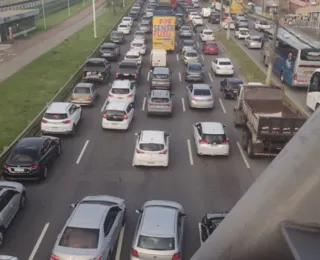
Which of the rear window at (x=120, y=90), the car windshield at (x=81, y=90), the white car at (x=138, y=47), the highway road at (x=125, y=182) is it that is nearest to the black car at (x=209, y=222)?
the highway road at (x=125, y=182)

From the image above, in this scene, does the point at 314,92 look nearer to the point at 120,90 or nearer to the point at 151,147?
the point at 120,90

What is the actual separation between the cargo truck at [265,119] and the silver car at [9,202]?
9879mm

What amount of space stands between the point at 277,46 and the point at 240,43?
1950 centimetres

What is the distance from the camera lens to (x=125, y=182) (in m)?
17.8

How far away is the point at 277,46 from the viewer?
122 ft

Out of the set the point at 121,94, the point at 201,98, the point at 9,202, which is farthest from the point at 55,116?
the point at 201,98

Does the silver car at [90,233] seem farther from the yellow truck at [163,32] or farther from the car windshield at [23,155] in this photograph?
the yellow truck at [163,32]

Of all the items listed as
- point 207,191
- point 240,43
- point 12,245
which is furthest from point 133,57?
point 12,245

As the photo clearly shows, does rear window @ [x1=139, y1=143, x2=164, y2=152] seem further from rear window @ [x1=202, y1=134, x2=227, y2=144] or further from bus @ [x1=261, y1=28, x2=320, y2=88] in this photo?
bus @ [x1=261, y1=28, x2=320, y2=88]

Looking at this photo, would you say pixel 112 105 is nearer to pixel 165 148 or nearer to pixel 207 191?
pixel 165 148

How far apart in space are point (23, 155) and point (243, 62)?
30.3m

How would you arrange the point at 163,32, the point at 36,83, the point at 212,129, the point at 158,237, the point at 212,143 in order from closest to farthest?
the point at 158,237, the point at 212,143, the point at 212,129, the point at 36,83, the point at 163,32

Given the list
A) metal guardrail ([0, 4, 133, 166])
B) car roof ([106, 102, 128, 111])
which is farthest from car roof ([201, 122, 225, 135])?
metal guardrail ([0, 4, 133, 166])

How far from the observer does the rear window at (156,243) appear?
37.5 ft
